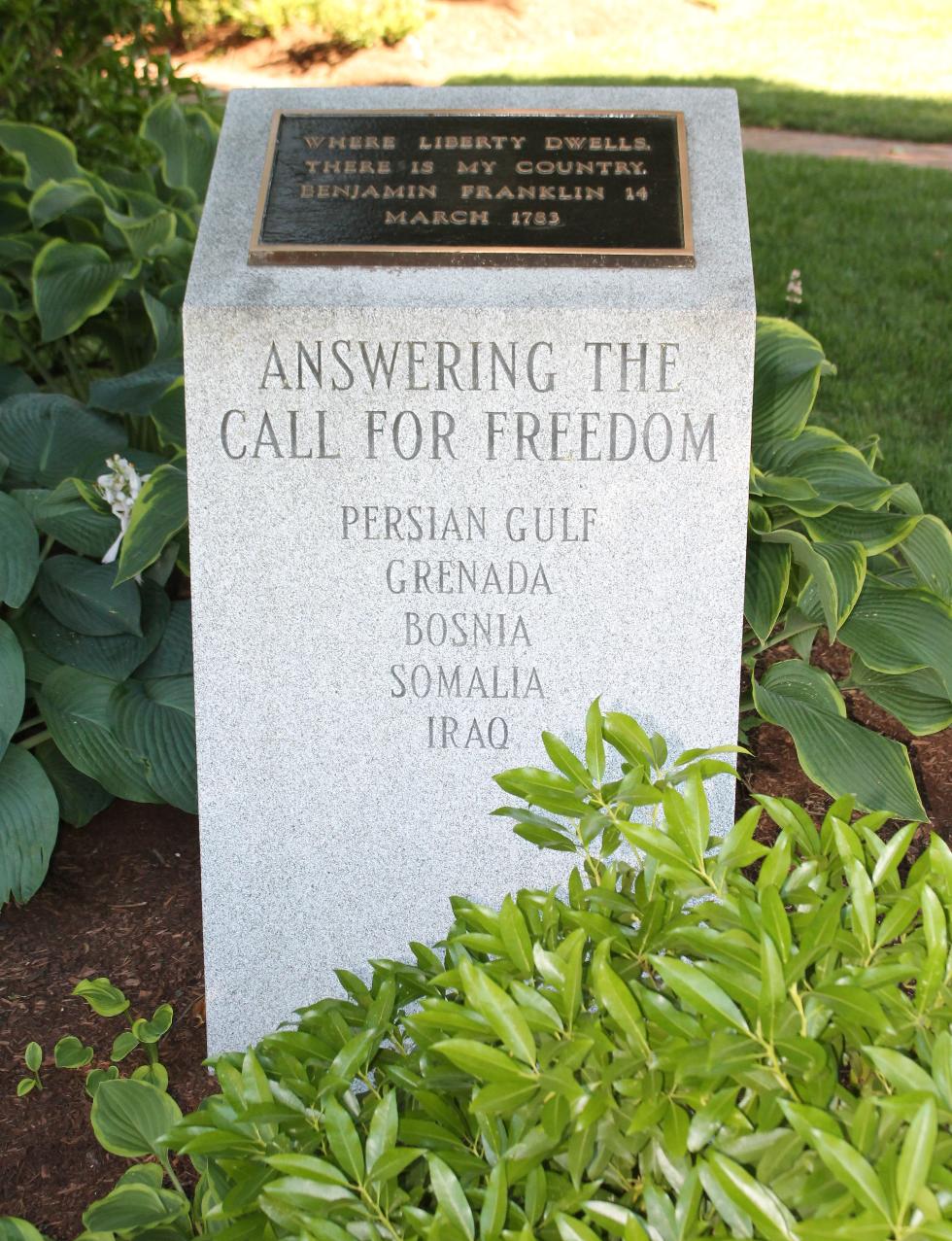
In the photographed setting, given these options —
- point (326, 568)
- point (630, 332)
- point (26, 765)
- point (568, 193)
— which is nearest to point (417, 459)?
point (326, 568)

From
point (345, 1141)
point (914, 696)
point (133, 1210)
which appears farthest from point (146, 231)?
point (345, 1141)

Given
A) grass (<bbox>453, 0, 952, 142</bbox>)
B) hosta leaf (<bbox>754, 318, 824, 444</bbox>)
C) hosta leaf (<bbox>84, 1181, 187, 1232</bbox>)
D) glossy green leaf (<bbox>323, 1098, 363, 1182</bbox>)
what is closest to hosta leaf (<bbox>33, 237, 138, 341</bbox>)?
hosta leaf (<bbox>754, 318, 824, 444</bbox>)

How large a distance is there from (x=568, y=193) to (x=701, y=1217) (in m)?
1.98

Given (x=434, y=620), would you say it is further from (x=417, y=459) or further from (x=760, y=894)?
(x=760, y=894)

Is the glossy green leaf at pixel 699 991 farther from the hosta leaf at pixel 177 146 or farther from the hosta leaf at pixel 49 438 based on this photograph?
the hosta leaf at pixel 177 146

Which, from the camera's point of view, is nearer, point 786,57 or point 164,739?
point 164,739

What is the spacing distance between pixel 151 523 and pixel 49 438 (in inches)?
32.1

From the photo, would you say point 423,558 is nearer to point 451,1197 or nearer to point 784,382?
point 784,382

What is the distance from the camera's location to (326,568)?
105 inches

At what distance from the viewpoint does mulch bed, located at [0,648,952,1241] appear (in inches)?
103

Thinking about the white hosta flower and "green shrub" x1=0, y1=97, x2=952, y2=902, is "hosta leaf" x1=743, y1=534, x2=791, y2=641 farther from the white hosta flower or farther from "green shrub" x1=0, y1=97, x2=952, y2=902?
the white hosta flower

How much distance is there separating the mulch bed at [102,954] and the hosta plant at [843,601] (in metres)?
0.51

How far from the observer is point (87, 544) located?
10.8 ft

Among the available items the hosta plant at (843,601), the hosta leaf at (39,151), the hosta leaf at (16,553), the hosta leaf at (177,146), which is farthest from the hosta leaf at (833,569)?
the hosta leaf at (39,151)
